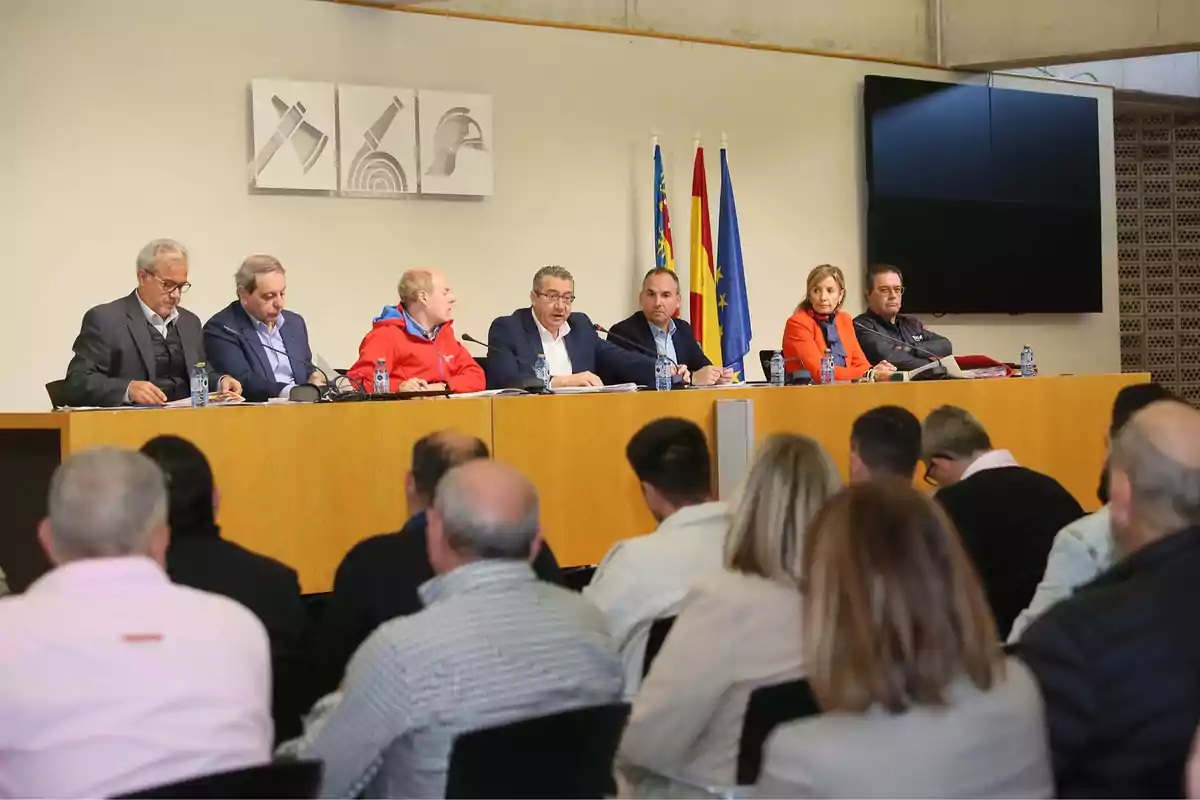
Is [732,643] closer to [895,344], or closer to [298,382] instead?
[298,382]

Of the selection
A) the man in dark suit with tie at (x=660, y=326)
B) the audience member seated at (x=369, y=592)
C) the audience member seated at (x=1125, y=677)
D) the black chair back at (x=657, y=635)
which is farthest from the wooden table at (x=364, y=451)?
the audience member seated at (x=1125, y=677)

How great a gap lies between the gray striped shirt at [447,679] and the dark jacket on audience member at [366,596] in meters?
0.45

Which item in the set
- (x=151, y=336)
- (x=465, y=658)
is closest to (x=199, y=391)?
(x=151, y=336)

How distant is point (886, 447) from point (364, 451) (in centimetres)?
185

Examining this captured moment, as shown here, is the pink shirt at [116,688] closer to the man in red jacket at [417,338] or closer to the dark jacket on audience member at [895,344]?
the man in red jacket at [417,338]

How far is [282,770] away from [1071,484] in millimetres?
5214

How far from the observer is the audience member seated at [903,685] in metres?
1.62

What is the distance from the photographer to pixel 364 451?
15.4 feet

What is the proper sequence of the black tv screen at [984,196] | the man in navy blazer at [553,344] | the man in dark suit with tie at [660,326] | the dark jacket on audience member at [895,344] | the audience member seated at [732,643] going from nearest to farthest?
the audience member seated at [732,643] → the man in navy blazer at [553,344] → the man in dark suit with tie at [660,326] → the dark jacket on audience member at [895,344] → the black tv screen at [984,196]

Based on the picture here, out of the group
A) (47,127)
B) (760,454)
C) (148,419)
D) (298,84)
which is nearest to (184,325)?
(148,419)

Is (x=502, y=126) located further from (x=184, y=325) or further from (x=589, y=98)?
(x=184, y=325)

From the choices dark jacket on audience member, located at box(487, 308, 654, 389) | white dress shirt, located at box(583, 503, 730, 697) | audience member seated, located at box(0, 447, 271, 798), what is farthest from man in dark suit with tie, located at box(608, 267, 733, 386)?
audience member seated, located at box(0, 447, 271, 798)

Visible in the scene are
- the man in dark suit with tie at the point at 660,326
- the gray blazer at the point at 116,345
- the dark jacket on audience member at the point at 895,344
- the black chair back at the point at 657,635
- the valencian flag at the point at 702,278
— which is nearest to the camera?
the black chair back at the point at 657,635

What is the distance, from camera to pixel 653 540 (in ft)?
9.61
